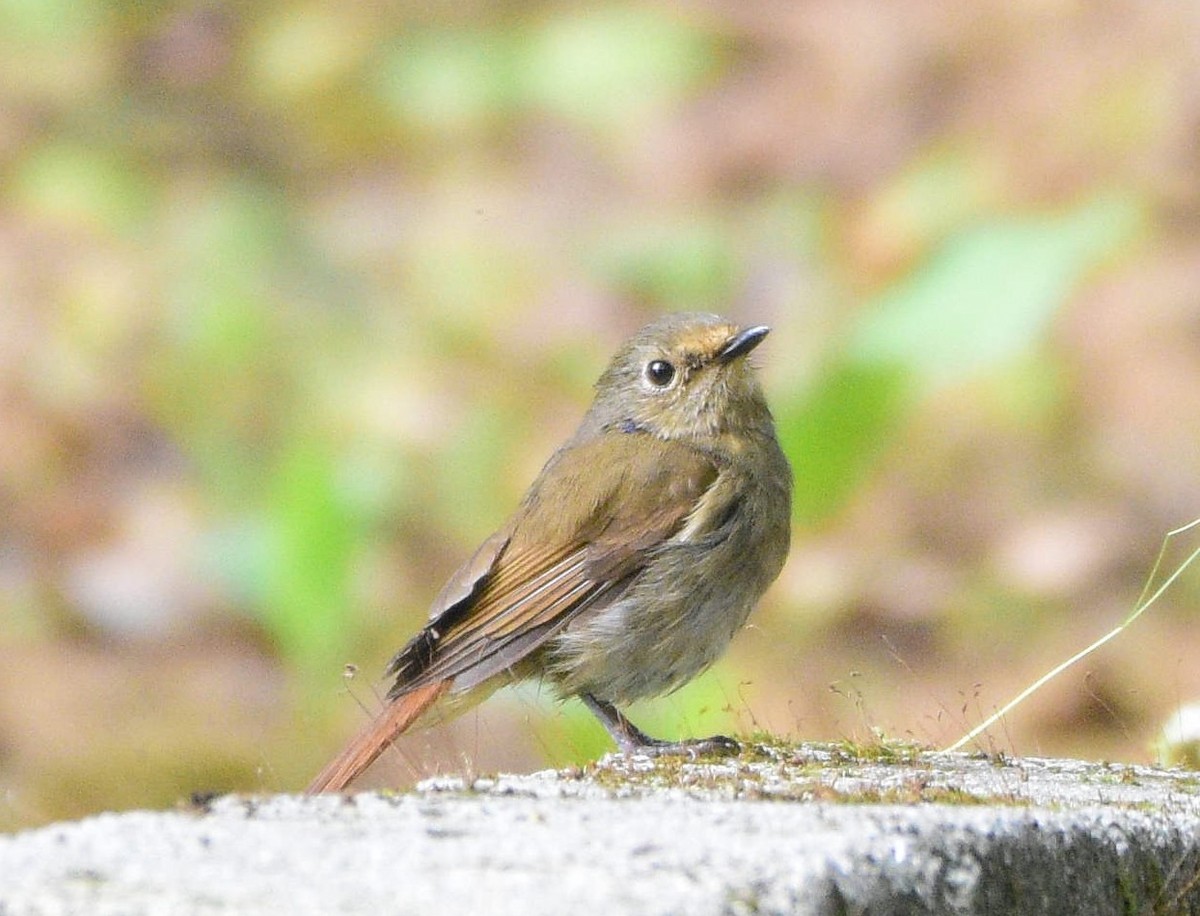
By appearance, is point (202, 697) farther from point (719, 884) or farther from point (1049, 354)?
point (719, 884)

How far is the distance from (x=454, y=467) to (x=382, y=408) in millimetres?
490

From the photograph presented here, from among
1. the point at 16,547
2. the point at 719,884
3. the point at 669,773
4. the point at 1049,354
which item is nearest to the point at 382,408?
the point at 16,547

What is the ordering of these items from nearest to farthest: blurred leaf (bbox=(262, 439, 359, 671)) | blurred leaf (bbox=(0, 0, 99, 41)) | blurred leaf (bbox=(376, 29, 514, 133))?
blurred leaf (bbox=(262, 439, 359, 671)) → blurred leaf (bbox=(376, 29, 514, 133)) → blurred leaf (bbox=(0, 0, 99, 41))

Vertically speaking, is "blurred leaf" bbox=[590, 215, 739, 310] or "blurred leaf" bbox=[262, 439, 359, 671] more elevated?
"blurred leaf" bbox=[590, 215, 739, 310]

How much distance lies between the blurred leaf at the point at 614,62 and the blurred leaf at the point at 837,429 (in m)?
3.42

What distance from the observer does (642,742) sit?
4.84m

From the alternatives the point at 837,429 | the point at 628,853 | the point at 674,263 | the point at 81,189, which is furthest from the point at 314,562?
the point at 628,853

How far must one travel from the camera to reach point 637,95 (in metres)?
10.7

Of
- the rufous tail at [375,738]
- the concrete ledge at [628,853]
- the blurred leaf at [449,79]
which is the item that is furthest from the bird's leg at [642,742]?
the blurred leaf at [449,79]

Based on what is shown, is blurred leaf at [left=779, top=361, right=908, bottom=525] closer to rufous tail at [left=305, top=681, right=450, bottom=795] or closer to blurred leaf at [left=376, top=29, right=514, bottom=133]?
rufous tail at [left=305, top=681, right=450, bottom=795]

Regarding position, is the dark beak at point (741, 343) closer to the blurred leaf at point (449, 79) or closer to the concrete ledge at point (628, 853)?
the concrete ledge at point (628, 853)

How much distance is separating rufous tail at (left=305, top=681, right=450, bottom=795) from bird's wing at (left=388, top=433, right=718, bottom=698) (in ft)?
0.09

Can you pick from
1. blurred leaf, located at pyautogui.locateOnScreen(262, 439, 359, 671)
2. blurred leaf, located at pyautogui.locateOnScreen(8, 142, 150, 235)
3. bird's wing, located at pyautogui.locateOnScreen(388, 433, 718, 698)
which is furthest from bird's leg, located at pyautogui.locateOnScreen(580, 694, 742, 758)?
blurred leaf, located at pyautogui.locateOnScreen(8, 142, 150, 235)

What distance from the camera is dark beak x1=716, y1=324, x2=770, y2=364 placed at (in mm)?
5504
